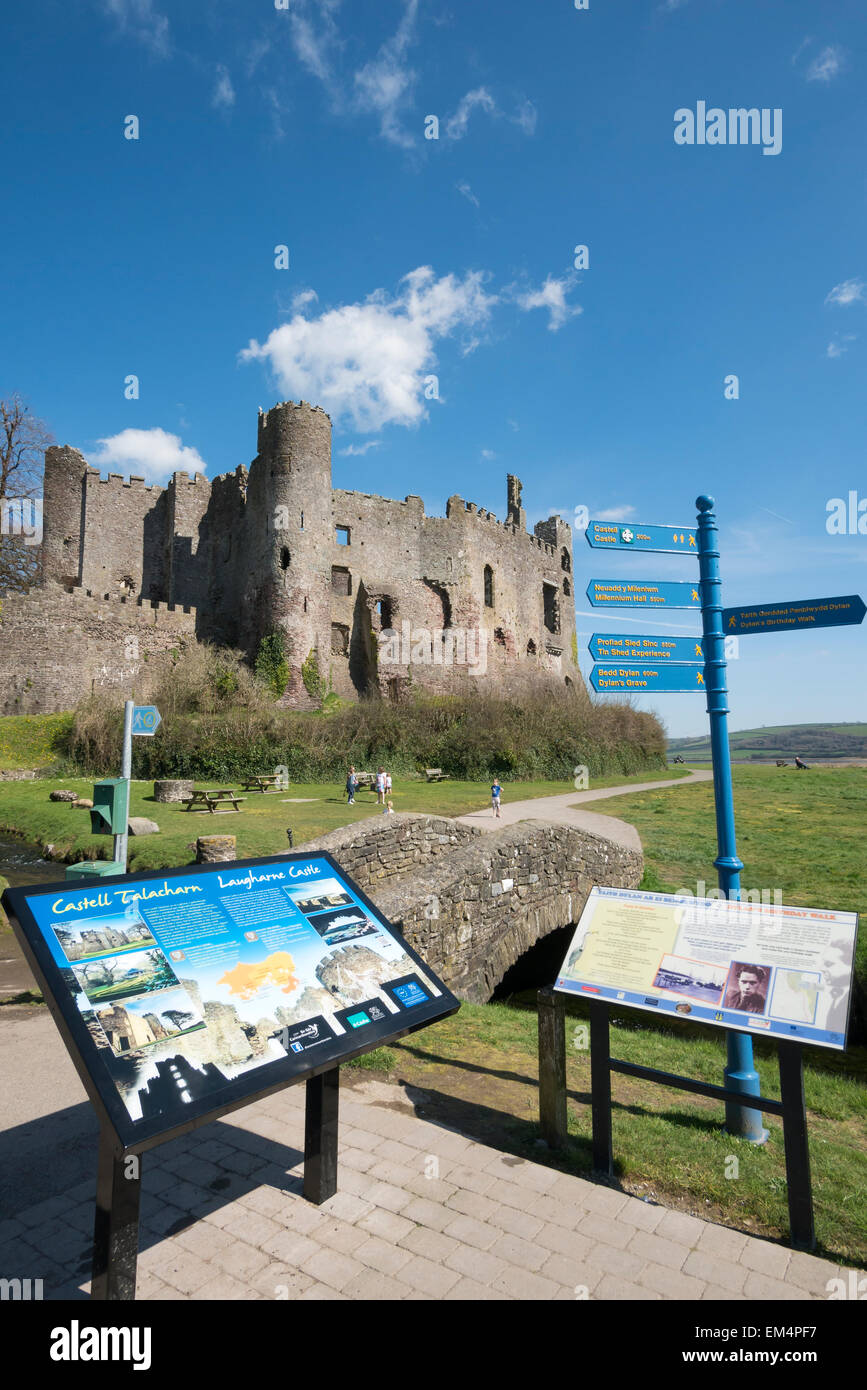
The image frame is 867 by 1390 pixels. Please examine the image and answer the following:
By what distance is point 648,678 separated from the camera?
5133 millimetres

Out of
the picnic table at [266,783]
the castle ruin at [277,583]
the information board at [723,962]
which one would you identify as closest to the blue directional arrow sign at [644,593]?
the information board at [723,962]

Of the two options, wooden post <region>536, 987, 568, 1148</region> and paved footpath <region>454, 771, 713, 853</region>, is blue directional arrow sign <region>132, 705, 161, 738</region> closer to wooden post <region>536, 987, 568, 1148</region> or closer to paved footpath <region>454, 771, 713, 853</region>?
wooden post <region>536, 987, 568, 1148</region>

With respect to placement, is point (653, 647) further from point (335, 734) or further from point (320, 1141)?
point (335, 734)

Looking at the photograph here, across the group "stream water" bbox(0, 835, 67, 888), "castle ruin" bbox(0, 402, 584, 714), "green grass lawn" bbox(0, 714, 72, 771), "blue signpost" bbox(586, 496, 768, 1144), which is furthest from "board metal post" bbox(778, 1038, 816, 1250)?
"castle ruin" bbox(0, 402, 584, 714)

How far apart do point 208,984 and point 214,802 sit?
16.3 m

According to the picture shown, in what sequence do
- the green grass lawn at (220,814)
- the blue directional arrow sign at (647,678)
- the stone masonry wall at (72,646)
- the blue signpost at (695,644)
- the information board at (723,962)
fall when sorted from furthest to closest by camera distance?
the stone masonry wall at (72,646) < the green grass lawn at (220,814) < the blue directional arrow sign at (647,678) < the blue signpost at (695,644) < the information board at (723,962)

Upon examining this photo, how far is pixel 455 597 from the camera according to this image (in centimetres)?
3753

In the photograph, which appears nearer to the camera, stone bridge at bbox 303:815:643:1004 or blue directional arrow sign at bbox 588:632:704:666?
blue directional arrow sign at bbox 588:632:704:666

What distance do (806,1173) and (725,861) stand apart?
186 cm

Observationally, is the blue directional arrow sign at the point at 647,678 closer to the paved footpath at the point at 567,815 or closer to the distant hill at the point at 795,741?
the paved footpath at the point at 567,815

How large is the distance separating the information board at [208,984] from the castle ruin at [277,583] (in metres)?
26.7

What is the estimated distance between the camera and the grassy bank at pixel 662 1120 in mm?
3691

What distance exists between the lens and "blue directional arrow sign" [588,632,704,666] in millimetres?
5203

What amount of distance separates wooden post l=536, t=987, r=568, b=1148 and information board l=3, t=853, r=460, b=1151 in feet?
2.85
